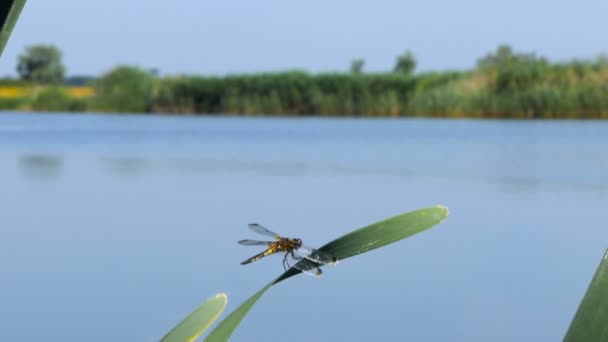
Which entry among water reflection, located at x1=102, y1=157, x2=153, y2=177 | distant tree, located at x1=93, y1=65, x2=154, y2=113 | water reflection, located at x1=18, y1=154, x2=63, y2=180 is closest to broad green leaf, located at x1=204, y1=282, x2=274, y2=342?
water reflection, located at x1=18, y1=154, x2=63, y2=180

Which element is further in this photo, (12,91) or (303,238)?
(12,91)

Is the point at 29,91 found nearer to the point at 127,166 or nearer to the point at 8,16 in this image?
the point at 127,166

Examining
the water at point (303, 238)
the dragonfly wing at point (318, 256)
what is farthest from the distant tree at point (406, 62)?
the dragonfly wing at point (318, 256)

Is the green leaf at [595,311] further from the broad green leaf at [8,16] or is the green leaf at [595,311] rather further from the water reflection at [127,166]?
the water reflection at [127,166]

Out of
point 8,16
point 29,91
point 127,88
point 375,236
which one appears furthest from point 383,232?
point 29,91

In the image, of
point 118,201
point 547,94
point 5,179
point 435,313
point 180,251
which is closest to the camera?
point 435,313

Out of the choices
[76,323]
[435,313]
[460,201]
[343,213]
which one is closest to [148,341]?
[76,323]

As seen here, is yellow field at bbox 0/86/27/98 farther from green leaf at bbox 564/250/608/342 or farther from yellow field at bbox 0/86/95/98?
green leaf at bbox 564/250/608/342

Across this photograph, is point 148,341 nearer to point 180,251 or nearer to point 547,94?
point 180,251
